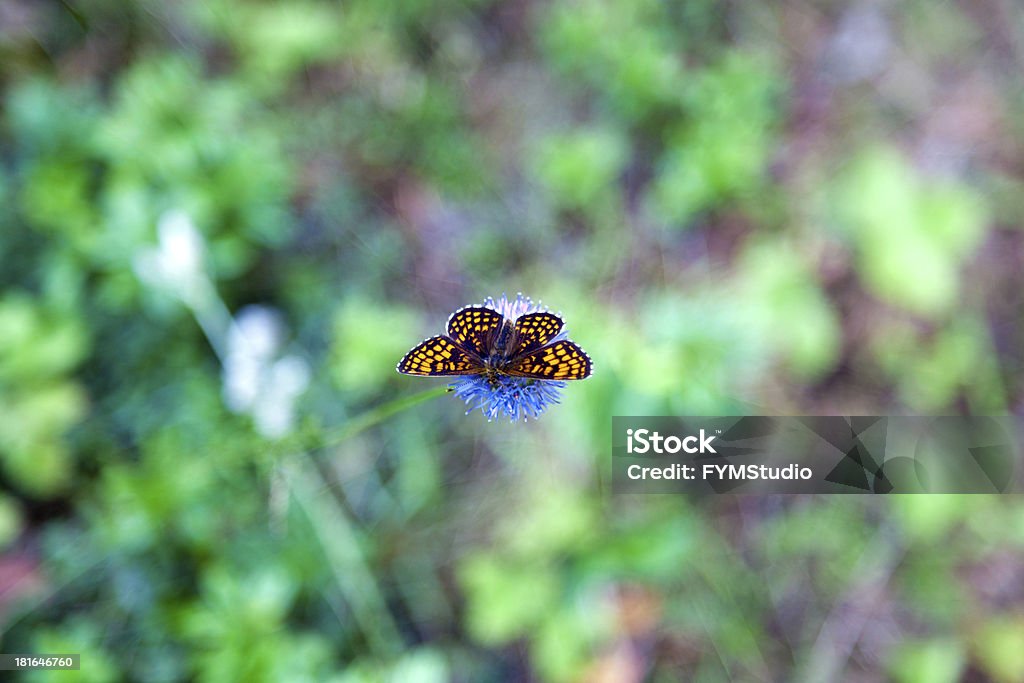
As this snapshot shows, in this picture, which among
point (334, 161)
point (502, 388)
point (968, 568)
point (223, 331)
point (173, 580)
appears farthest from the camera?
point (334, 161)

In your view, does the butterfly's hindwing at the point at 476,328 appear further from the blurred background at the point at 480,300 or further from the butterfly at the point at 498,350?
the blurred background at the point at 480,300

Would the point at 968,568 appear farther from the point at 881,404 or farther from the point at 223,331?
the point at 223,331

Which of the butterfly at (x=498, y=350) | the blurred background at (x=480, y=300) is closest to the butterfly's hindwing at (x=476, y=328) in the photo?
the butterfly at (x=498, y=350)

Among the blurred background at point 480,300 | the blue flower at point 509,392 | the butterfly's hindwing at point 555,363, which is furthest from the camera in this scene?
the blurred background at point 480,300

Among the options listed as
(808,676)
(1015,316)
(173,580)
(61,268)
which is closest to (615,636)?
(808,676)

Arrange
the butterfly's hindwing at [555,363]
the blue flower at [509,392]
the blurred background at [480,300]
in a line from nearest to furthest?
the butterfly's hindwing at [555,363], the blue flower at [509,392], the blurred background at [480,300]

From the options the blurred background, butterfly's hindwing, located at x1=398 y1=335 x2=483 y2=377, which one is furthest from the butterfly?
the blurred background
